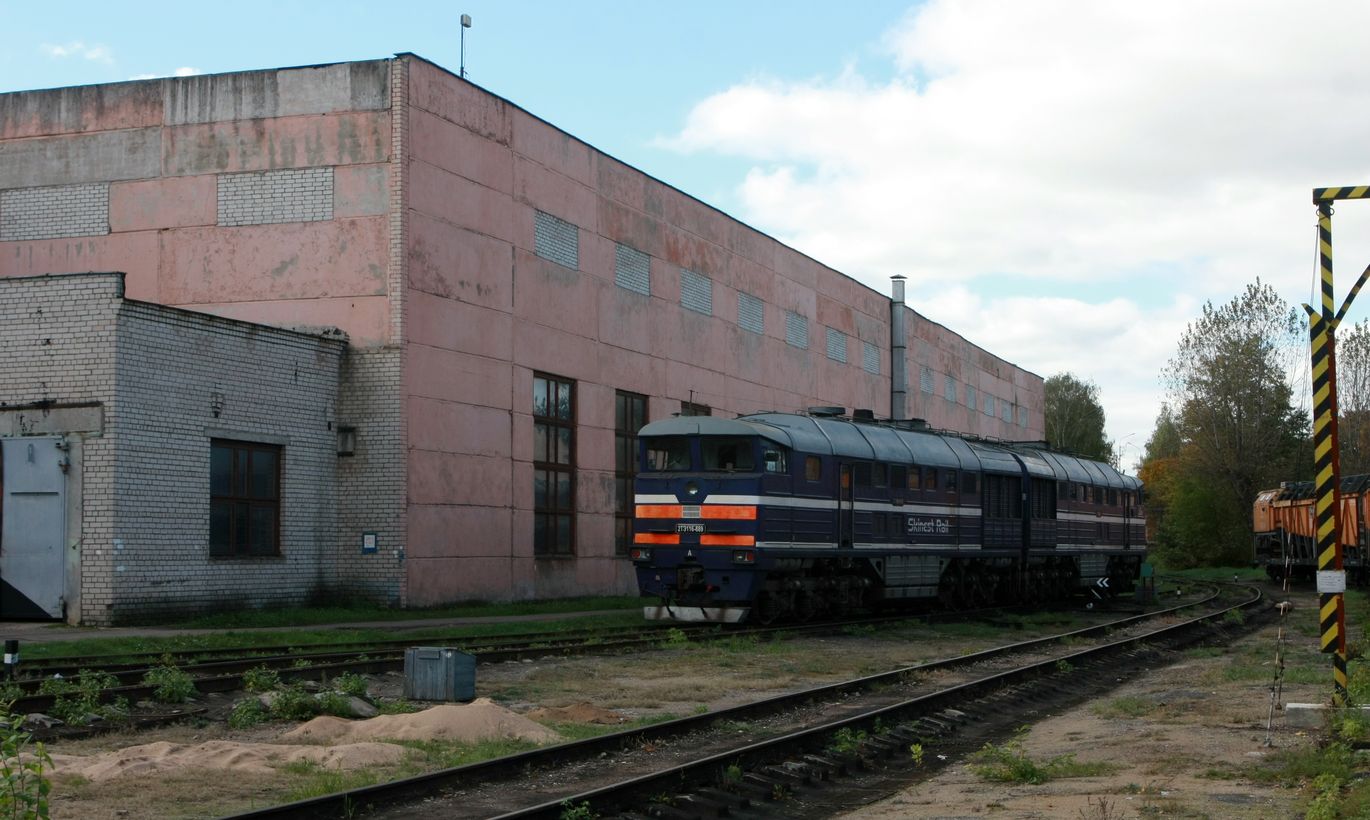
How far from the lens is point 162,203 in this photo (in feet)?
103

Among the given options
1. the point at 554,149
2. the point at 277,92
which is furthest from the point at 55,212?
the point at 554,149

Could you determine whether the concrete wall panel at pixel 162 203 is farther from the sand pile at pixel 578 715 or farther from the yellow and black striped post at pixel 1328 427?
the yellow and black striped post at pixel 1328 427

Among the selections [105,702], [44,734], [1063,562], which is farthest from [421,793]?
[1063,562]

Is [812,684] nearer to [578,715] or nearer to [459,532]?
[578,715]

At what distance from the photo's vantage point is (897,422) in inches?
1224

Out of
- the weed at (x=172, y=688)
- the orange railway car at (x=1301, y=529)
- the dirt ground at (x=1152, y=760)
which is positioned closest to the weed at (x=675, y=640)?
the dirt ground at (x=1152, y=760)

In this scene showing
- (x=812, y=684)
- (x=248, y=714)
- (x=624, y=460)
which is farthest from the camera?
(x=624, y=460)

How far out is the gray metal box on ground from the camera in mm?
15156

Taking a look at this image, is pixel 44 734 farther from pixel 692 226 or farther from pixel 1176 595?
pixel 1176 595

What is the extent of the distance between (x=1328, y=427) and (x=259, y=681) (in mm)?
11190

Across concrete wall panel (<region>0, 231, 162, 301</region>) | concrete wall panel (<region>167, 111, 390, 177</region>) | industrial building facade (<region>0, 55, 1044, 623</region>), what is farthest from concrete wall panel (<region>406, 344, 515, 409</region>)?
concrete wall panel (<region>0, 231, 162, 301</region>)

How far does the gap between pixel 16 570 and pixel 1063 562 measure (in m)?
24.7

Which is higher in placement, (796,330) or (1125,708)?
(796,330)

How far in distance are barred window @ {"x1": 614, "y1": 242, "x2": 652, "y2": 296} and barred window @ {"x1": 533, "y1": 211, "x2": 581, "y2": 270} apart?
2089 millimetres
